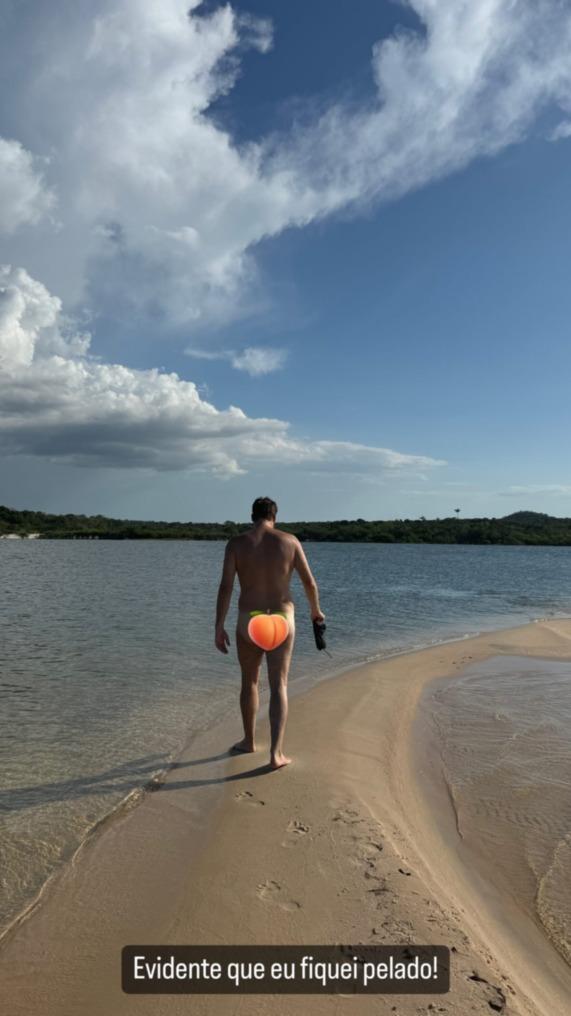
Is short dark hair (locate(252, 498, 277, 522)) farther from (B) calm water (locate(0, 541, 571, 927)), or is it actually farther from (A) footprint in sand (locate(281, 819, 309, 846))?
(B) calm water (locate(0, 541, 571, 927))

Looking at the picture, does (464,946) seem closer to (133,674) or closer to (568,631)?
(133,674)

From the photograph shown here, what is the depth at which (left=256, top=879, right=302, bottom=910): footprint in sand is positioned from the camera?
380cm

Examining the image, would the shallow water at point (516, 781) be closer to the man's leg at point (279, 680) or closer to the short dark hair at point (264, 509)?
the man's leg at point (279, 680)

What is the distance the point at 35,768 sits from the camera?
649 cm

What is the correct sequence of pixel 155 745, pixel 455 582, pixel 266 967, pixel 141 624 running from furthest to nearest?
1. pixel 455 582
2. pixel 141 624
3. pixel 155 745
4. pixel 266 967

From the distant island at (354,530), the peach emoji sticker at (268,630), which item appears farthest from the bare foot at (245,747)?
the distant island at (354,530)

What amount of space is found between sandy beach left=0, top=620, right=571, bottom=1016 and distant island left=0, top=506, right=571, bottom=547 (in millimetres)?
138438

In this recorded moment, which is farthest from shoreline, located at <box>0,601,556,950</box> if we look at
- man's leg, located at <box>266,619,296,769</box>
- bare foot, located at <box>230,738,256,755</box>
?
man's leg, located at <box>266,619,296,769</box>

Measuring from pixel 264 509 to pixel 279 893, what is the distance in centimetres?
342

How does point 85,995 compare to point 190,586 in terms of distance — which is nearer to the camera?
point 85,995

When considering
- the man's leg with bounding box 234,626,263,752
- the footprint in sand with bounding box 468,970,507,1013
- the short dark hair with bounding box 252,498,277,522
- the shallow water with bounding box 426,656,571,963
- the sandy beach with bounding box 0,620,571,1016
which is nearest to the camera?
the footprint in sand with bounding box 468,970,507,1013

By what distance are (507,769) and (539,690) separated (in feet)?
14.3

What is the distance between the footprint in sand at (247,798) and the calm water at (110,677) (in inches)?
46.3

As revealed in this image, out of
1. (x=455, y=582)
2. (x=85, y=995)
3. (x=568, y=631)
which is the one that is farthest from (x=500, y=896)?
(x=455, y=582)
